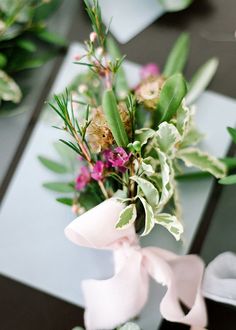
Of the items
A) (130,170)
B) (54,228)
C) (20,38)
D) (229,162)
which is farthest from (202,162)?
(20,38)

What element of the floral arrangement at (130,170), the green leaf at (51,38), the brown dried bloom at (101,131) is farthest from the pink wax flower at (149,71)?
the brown dried bloom at (101,131)

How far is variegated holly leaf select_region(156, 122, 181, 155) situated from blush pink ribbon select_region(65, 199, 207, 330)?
0.11 meters

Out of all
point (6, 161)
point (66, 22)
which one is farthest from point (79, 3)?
point (6, 161)

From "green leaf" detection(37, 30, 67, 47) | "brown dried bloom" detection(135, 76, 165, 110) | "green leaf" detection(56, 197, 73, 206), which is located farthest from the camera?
"green leaf" detection(37, 30, 67, 47)

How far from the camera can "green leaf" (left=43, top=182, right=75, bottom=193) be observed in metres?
0.85

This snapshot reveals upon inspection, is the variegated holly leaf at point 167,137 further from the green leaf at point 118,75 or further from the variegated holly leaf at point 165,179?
the green leaf at point 118,75

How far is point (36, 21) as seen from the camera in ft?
3.10

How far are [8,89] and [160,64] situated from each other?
25 cm

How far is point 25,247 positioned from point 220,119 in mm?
367

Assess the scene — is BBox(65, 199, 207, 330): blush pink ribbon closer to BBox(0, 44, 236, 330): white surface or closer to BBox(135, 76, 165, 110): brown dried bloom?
BBox(0, 44, 236, 330): white surface

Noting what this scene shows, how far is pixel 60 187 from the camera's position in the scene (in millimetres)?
865

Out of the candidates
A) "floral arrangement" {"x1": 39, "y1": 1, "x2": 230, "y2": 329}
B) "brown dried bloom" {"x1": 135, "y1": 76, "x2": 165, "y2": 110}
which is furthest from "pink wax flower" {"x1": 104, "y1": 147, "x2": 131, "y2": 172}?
"brown dried bloom" {"x1": 135, "y1": 76, "x2": 165, "y2": 110}

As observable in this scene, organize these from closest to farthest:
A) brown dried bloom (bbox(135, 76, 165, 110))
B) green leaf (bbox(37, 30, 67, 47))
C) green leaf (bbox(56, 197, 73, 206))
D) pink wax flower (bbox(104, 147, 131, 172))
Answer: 1. pink wax flower (bbox(104, 147, 131, 172))
2. brown dried bloom (bbox(135, 76, 165, 110))
3. green leaf (bbox(56, 197, 73, 206))
4. green leaf (bbox(37, 30, 67, 47))

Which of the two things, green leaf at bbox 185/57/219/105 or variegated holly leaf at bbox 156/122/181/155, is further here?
green leaf at bbox 185/57/219/105
